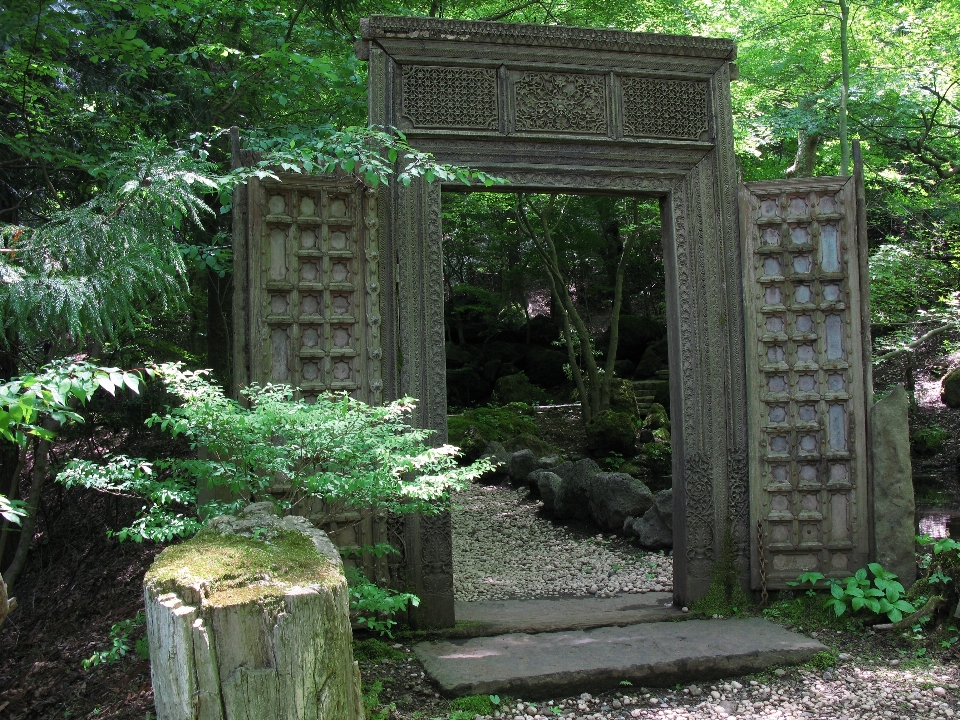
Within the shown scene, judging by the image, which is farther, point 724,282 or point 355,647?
point 724,282

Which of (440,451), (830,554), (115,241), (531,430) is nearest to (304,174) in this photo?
(115,241)

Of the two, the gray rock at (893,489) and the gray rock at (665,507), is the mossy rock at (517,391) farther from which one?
the gray rock at (893,489)

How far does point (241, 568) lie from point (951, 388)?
1365cm

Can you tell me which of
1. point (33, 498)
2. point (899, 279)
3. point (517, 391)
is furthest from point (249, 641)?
point (517, 391)

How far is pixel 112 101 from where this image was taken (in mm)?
6344

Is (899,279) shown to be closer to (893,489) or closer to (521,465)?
(893,489)

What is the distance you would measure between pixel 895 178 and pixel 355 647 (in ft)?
32.8

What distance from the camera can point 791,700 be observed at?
397cm

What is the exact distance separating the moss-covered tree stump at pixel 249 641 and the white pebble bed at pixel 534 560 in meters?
2.99

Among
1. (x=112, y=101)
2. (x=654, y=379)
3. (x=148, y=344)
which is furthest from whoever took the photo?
(x=654, y=379)

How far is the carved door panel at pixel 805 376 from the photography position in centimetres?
524

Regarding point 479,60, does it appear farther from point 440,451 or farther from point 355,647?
point 355,647

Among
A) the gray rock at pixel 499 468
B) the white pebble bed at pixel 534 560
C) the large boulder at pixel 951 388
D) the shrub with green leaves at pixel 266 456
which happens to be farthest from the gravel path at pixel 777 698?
the large boulder at pixel 951 388

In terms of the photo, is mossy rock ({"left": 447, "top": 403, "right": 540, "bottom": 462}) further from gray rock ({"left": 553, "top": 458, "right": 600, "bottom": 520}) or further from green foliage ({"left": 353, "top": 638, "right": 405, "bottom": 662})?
green foliage ({"left": 353, "top": 638, "right": 405, "bottom": 662})
